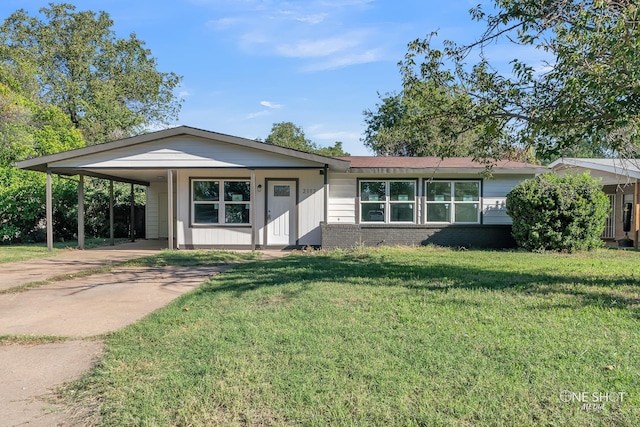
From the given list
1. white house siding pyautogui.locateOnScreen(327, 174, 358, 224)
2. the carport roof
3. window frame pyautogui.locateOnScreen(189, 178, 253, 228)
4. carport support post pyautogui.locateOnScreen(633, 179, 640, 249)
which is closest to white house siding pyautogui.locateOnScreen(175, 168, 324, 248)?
window frame pyautogui.locateOnScreen(189, 178, 253, 228)

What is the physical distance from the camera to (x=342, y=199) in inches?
551

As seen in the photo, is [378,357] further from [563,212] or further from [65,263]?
[563,212]

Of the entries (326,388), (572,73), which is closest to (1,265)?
(326,388)

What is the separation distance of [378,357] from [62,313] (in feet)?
15.0

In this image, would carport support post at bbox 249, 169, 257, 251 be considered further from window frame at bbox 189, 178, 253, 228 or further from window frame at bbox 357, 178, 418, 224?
window frame at bbox 357, 178, 418, 224

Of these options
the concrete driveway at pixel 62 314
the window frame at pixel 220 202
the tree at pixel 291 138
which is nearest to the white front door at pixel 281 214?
the window frame at pixel 220 202

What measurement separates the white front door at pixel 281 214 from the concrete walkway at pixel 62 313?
13.9 feet

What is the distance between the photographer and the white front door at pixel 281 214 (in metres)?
13.9

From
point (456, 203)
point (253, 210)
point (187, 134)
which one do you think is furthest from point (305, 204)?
point (456, 203)

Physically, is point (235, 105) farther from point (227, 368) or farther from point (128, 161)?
point (227, 368)

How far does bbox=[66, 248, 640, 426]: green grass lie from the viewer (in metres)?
2.88

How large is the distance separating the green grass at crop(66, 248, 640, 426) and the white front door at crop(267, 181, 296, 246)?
7.22 m

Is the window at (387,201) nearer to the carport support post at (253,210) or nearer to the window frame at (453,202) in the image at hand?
the window frame at (453,202)

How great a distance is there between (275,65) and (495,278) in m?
14.5
